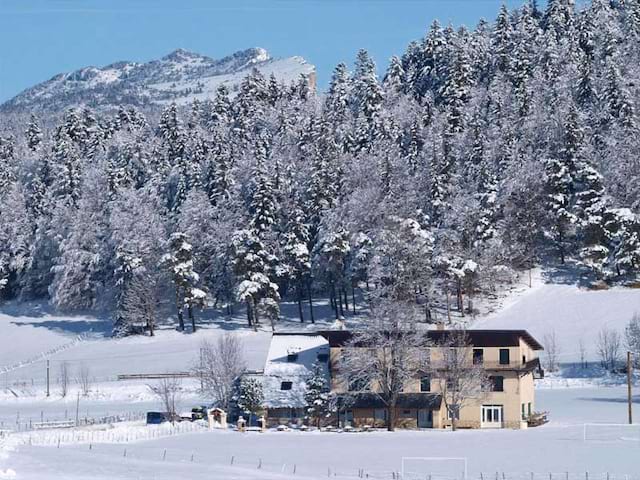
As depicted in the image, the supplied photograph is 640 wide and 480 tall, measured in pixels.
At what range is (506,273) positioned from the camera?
100438mm

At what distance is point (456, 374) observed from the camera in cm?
6581

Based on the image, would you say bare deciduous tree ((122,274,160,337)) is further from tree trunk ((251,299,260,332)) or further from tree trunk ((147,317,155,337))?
tree trunk ((251,299,260,332))

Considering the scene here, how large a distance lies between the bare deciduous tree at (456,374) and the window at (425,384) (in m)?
0.37

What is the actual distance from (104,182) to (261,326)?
32119mm

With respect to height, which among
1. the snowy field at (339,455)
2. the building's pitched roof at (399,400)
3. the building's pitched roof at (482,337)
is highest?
the building's pitched roof at (482,337)

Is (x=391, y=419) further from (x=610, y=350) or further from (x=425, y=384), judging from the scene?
(x=610, y=350)

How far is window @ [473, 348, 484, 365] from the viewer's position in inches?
2648

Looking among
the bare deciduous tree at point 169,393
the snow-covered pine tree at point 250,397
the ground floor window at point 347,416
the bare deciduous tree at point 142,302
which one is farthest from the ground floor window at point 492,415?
the bare deciduous tree at point 142,302

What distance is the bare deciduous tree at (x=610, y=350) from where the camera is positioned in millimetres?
83938

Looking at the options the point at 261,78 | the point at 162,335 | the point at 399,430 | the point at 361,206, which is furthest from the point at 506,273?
the point at 261,78

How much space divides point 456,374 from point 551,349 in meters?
22.4

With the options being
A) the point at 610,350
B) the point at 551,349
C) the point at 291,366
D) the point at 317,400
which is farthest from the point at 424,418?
the point at 610,350

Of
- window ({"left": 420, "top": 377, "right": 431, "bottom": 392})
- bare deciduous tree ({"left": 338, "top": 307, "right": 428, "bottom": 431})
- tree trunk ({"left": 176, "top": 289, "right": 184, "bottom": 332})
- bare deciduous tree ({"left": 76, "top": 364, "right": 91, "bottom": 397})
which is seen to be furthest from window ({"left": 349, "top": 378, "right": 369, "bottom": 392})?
tree trunk ({"left": 176, "top": 289, "right": 184, "bottom": 332})

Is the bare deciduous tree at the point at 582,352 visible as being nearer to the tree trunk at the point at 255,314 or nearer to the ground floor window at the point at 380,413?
the ground floor window at the point at 380,413
